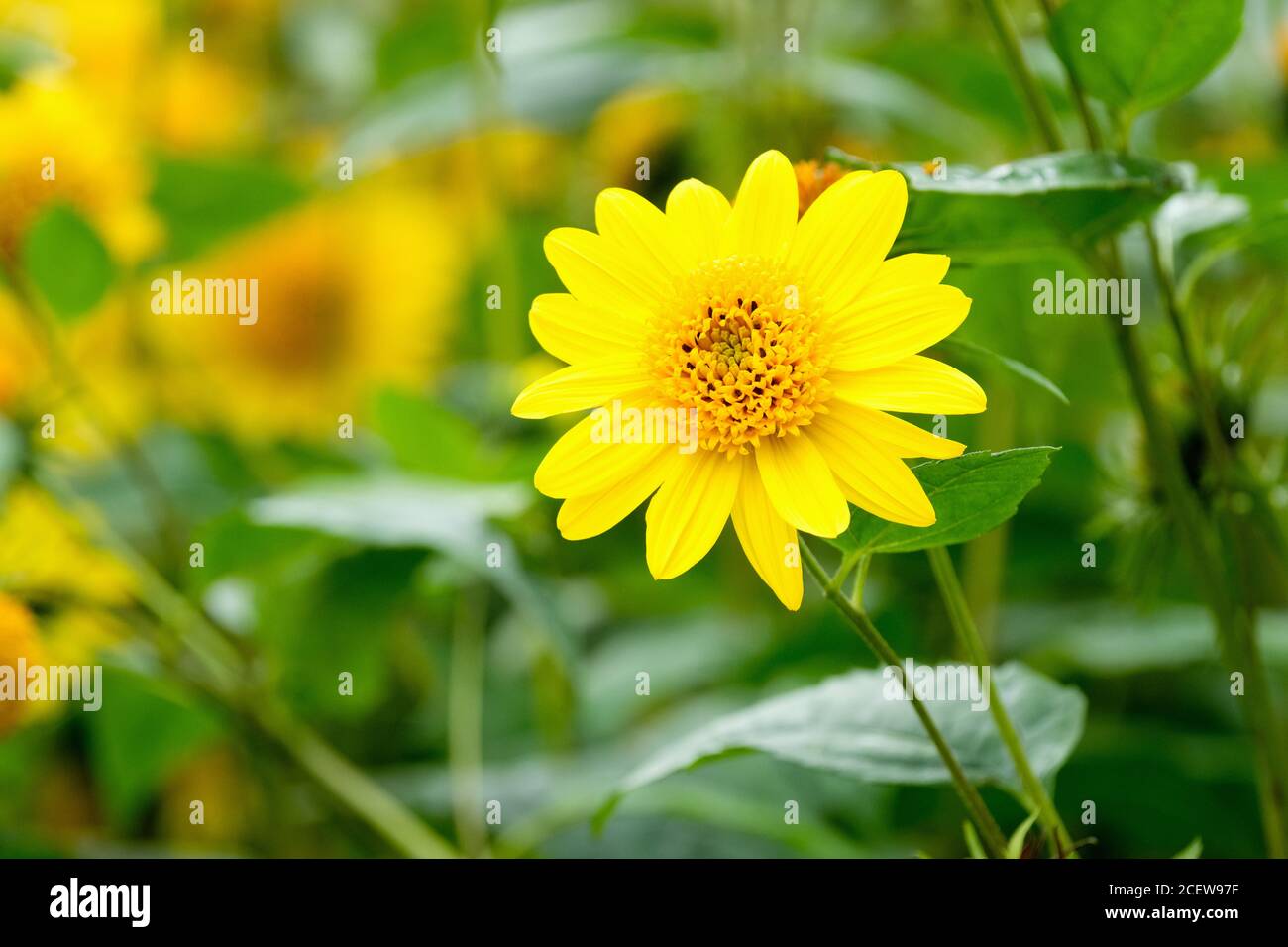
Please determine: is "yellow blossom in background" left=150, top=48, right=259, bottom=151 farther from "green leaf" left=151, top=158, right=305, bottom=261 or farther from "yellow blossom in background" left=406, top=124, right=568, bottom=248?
"green leaf" left=151, top=158, right=305, bottom=261

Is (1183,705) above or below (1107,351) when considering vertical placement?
below

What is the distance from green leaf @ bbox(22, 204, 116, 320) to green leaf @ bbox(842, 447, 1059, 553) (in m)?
0.34

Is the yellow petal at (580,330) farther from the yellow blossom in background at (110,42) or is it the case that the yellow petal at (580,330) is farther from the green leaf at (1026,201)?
the yellow blossom in background at (110,42)

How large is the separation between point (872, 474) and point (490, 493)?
235 mm

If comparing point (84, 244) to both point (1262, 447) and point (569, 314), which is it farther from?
point (1262, 447)

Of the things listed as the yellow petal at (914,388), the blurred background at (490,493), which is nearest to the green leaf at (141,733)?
the blurred background at (490,493)

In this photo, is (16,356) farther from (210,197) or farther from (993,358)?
(993,358)

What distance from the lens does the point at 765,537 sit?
8.8 inches

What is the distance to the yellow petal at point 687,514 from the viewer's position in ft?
0.73

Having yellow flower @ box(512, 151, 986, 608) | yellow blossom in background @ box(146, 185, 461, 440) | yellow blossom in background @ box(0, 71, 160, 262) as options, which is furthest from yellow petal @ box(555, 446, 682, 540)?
yellow blossom in background @ box(146, 185, 461, 440)

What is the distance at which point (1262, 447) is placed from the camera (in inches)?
23.1
